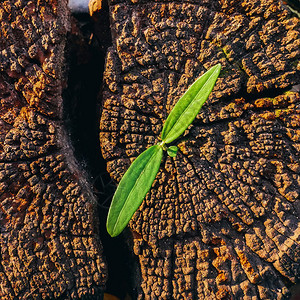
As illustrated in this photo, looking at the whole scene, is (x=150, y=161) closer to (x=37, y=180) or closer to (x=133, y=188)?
(x=133, y=188)

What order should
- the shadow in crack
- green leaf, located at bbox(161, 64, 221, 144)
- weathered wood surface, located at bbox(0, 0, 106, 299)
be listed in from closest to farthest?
green leaf, located at bbox(161, 64, 221, 144) → weathered wood surface, located at bbox(0, 0, 106, 299) → the shadow in crack

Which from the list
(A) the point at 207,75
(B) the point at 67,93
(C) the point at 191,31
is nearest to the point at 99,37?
(B) the point at 67,93

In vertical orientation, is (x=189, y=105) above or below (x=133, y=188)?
above

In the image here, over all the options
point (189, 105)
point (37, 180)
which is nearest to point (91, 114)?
point (37, 180)

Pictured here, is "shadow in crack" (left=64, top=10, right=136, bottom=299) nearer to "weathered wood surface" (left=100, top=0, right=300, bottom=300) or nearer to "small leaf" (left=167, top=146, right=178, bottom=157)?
"weathered wood surface" (left=100, top=0, right=300, bottom=300)

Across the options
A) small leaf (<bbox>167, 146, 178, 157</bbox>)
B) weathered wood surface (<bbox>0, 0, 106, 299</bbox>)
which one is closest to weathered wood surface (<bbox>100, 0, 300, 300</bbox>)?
small leaf (<bbox>167, 146, 178, 157</bbox>)

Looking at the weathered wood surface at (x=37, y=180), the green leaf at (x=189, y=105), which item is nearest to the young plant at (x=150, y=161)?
the green leaf at (x=189, y=105)

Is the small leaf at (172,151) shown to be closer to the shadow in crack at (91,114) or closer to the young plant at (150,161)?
the young plant at (150,161)
